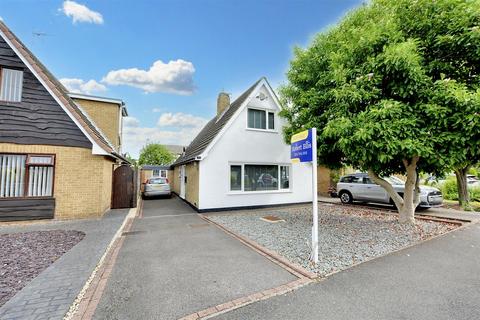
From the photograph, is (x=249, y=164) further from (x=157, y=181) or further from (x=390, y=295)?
(x=157, y=181)

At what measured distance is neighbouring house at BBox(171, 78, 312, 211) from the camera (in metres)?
10.7

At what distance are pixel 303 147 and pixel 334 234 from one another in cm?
359

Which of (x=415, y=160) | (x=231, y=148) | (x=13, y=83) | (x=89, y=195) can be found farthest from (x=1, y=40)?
(x=415, y=160)

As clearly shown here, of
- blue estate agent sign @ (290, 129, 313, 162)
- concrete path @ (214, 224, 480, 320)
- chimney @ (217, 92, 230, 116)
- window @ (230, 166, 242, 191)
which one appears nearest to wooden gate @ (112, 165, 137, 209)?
window @ (230, 166, 242, 191)

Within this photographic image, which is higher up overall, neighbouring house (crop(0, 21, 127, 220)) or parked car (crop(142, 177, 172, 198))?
neighbouring house (crop(0, 21, 127, 220))

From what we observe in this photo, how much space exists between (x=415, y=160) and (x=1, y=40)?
15.5m

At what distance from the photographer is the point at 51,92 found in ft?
27.6

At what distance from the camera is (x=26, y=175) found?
26.5 ft

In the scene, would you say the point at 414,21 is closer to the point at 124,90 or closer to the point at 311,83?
the point at 311,83

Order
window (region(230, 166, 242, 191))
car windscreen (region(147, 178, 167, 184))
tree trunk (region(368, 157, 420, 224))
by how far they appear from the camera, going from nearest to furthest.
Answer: tree trunk (region(368, 157, 420, 224)) → window (region(230, 166, 242, 191)) → car windscreen (region(147, 178, 167, 184))

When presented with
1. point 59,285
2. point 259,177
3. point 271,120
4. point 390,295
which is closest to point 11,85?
point 59,285

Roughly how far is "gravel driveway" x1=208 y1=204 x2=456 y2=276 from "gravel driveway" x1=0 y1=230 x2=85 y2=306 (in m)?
4.84

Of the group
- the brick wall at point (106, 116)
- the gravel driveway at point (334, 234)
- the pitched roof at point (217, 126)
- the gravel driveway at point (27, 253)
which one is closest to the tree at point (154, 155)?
the brick wall at point (106, 116)

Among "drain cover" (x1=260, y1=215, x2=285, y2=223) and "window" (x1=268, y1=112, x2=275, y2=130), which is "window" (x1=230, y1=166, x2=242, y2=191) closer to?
"drain cover" (x1=260, y1=215, x2=285, y2=223)
